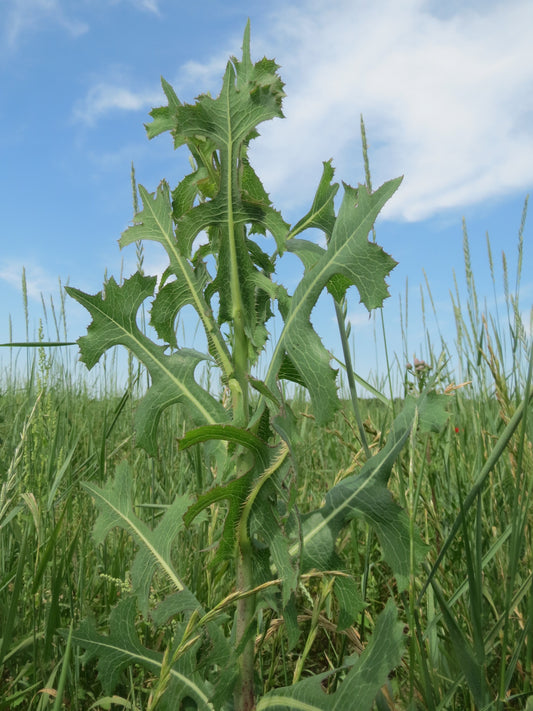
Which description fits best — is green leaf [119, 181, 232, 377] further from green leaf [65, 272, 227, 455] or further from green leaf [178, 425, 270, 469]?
green leaf [178, 425, 270, 469]

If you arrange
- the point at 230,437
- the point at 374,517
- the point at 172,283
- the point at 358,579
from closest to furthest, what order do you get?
the point at 230,437 → the point at 374,517 → the point at 172,283 → the point at 358,579

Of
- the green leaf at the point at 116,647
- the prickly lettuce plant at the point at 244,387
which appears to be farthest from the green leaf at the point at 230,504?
the green leaf at the point at 116,647

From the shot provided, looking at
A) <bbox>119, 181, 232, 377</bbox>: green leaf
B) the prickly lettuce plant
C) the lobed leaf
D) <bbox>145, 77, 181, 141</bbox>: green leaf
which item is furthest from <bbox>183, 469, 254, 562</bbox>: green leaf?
<bbox>145, 77, 181, 141</bbox>: green leaf

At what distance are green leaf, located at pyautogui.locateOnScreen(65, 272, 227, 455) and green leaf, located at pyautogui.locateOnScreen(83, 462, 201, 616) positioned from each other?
17 cm

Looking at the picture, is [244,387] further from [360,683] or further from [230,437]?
[360,683]

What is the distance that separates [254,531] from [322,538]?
0.55ft

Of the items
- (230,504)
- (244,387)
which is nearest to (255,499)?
(230,504)

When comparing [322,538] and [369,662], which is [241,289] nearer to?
[322,538]

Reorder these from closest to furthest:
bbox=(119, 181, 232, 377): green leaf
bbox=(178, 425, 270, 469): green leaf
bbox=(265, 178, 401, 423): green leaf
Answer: bbox=(178, 425, 270, 469): green leaf
bbox=(265, 178, 401, 423): green leaf
bbox=(119, 181, 232, 377): green leaf

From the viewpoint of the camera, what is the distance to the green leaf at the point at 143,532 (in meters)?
1.29

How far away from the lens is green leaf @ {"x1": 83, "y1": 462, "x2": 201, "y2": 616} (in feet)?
4.23

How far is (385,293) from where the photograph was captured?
1165 millimetres

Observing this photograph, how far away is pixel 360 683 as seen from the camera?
3.47 ft

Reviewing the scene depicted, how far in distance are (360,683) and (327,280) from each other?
2.55ft
